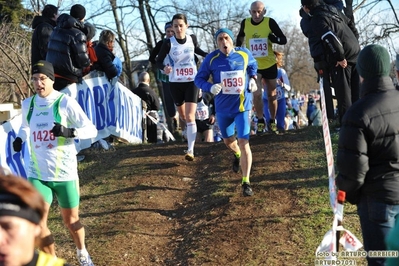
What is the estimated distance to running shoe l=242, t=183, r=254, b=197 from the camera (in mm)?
8045

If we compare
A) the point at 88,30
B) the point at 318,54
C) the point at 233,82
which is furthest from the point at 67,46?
the point at 318,54

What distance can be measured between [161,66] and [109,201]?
253 centimetres

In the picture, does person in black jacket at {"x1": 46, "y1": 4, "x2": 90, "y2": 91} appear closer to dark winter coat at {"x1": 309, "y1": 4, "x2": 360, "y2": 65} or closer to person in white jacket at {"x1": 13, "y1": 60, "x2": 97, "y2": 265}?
person in white jacket at {"x1": 13, "y1": 60, "x2": 97, "y2": 265}

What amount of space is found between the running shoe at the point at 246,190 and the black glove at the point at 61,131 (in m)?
2.75

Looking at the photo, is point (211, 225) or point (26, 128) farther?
point (211, 225)

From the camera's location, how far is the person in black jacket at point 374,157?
168 inches

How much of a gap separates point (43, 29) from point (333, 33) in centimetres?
450

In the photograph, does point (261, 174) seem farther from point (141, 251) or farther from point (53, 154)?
point (53, 154)

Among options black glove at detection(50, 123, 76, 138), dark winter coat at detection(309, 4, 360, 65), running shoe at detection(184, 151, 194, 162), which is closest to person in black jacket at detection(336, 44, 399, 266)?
black glove at detection(50, 123, 76, 138)

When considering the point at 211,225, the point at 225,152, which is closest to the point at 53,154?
the point at 211,225

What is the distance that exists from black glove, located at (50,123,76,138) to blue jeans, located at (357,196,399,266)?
2972 mm

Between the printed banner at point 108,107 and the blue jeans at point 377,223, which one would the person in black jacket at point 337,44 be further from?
the blue jeans at point 377,223

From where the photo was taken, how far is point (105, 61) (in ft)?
37.4

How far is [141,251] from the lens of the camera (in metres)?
7.08
